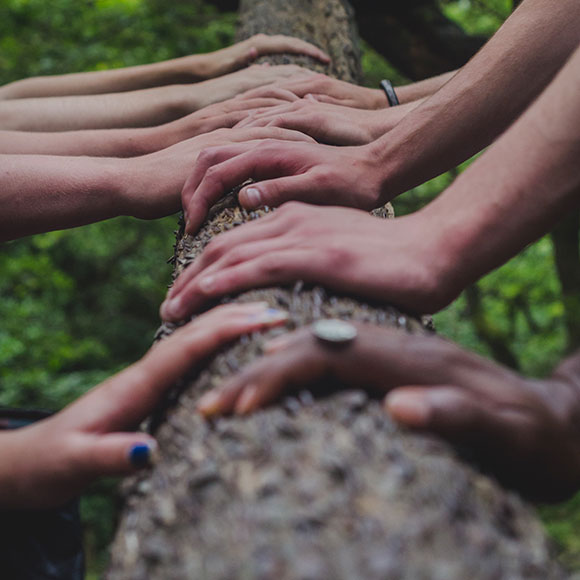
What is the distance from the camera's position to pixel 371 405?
81cm

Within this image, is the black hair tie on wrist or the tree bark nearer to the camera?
the black hair tie on wrist

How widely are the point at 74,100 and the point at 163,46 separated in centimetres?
235

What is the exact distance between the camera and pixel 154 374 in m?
0.93

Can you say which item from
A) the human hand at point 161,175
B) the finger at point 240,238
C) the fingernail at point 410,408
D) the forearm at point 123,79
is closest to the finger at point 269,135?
the human hand at point 161,175

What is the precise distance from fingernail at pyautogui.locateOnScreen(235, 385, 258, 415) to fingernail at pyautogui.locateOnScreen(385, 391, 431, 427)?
0.18 meters

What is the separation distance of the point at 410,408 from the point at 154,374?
1.30ft

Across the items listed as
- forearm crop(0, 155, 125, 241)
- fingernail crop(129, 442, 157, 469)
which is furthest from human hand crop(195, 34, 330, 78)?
fingernail crop(129, 442, 157, 469)

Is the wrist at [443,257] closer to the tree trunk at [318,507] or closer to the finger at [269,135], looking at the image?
the tree trunk at [318,507]

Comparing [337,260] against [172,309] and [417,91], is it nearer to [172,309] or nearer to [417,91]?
[172,309]

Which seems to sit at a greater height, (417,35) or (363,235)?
(417,35)

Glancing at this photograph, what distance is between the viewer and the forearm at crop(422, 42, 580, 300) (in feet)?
3.33

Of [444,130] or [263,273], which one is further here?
[444,130]

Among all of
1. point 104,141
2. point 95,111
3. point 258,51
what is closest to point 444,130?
point 104,141

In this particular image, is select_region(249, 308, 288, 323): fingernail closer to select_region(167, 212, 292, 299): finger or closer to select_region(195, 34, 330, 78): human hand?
select_region(167, 212, 292, 299): finger
